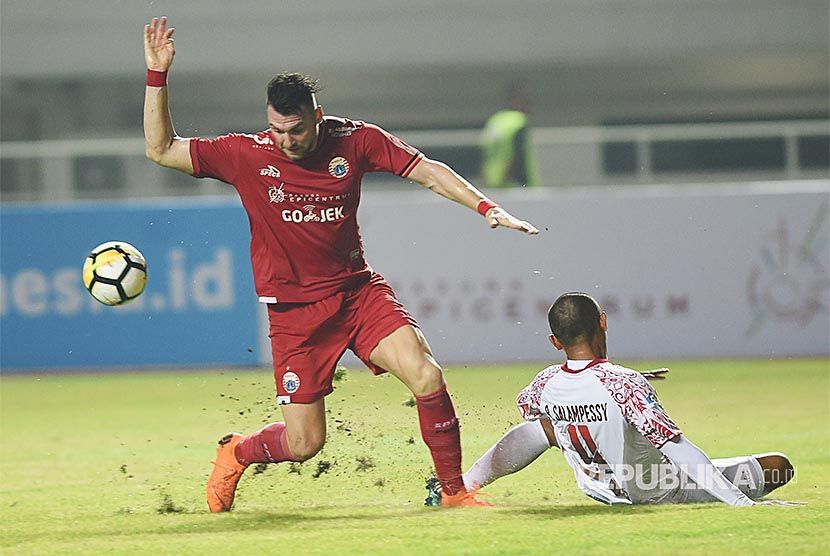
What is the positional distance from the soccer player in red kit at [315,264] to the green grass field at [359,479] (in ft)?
1.16

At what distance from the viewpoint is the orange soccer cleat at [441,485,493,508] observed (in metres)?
6.41

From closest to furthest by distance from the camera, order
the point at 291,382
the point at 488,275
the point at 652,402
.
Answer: the point at 652,402 → the point at 291,382 → the point at 488,275

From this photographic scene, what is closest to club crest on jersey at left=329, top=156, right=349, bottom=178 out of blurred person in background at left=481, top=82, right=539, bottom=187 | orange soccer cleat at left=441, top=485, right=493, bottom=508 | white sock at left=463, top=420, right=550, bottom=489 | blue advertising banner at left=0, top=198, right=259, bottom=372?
white sock at left=463, top=420, right=550, bottom=489

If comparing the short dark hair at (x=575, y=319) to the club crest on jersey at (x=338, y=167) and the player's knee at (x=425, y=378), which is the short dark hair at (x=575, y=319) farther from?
the club crest on jersey at (x=338, y=167)

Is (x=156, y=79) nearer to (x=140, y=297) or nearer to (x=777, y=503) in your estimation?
(x=777, y=503)

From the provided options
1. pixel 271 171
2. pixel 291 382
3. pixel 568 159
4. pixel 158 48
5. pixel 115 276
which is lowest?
pixel 291 382

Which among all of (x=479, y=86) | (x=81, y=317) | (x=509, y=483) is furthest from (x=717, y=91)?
(x=509, y=483)

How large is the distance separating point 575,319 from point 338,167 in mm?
1303

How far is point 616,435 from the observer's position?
6.00 metres

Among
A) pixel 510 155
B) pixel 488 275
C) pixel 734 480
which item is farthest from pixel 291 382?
pixel 510 155

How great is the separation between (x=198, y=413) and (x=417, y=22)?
36.1 feet

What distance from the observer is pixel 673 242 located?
47.2ft

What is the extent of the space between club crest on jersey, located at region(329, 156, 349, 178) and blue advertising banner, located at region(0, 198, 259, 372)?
772 cm

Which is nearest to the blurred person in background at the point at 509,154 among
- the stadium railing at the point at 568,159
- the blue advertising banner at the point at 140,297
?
the stadium railing at the point at 568,159
